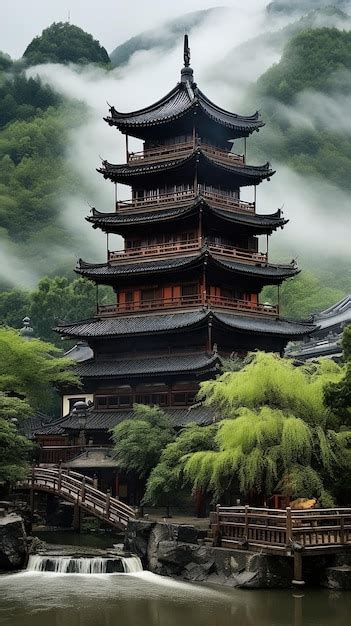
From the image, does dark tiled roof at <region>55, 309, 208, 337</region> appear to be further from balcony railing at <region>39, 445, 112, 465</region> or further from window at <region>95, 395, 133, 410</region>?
balcony railing at <region>39, 445, 112, 465</region>

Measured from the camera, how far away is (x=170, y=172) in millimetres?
41375

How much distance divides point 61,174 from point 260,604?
11292cm

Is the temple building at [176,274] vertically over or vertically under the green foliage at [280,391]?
over

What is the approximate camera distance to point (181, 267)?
38312 mm

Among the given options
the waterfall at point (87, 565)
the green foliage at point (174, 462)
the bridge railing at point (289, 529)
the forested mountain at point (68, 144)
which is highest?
the forested mountain at point (68, 144)

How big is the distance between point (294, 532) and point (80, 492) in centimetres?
1218

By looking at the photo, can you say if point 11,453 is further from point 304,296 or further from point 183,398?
point 304,296

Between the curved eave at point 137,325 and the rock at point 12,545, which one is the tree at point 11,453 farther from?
the curved eave at point 137,325

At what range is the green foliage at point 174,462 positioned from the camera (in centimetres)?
2873

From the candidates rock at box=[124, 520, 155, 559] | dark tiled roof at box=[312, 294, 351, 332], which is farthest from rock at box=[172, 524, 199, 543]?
dark tiled roof at box=[312, 294, 351, 332]

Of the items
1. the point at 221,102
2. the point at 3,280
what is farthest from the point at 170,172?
the point at 221,102

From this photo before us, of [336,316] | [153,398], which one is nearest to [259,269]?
[153,398]

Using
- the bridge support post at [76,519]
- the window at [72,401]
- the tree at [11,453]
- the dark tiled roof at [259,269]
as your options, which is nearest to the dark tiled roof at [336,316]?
the dark tiled roof at [259,269]

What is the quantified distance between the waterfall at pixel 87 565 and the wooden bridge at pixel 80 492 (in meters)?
2.47
